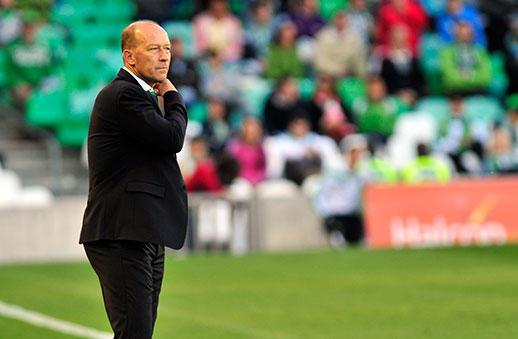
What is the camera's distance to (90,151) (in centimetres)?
680

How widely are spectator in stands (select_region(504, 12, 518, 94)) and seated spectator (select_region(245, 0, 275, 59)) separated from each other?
15.3ft

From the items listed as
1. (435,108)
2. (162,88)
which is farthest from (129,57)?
(435,108)

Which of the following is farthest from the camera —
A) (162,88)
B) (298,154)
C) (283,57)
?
(283,57)

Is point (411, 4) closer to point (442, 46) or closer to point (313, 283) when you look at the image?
point (442, 46)

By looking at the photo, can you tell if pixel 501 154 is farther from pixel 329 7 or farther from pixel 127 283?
pixel 127 283

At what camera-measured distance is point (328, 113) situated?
23.6 m

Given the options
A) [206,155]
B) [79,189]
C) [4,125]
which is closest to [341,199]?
[206,155]

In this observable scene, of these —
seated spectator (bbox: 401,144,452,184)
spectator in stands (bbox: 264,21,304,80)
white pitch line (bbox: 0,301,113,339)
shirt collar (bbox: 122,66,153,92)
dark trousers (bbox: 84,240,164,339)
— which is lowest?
white pitch line (bbox: 0,301,113,339)

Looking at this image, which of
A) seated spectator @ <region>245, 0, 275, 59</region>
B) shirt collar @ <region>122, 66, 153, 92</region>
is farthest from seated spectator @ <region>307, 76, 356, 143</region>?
shirt collar @ <region>122, 66, 153, 92</region>

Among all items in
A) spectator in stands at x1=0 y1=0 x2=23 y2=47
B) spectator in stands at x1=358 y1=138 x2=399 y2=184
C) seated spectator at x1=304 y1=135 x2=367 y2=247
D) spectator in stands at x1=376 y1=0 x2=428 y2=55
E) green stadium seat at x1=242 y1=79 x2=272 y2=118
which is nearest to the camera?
seated spectator at x1=304 y1=135 x2=367 y2=247

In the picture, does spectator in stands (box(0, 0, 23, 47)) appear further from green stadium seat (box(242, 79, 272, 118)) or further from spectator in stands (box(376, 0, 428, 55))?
spectator in stands (box(376, 0, 428, 55))

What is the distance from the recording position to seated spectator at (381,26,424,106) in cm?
2498

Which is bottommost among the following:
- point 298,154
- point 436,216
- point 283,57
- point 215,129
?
point 436,216

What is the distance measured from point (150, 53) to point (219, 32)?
58.1 ft
